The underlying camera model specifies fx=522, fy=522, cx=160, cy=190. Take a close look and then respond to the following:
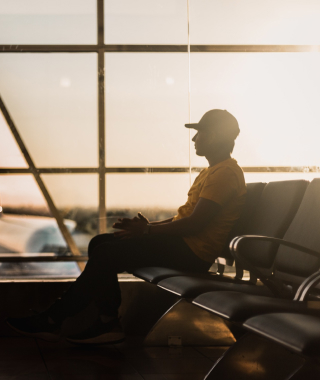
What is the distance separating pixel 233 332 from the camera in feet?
9.55

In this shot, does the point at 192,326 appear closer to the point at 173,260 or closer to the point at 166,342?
the point at 166,342

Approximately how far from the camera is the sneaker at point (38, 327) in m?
2.52

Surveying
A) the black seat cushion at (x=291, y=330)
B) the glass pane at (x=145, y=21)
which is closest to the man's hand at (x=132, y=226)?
the black seat cushion at (x=291, y=330)

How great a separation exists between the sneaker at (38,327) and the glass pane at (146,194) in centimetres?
113

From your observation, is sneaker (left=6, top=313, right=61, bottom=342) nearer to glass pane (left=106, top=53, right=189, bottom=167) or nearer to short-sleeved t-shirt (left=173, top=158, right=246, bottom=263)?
short-sleeved t-shirt (left=173, top=158, right=246, bottom=263)

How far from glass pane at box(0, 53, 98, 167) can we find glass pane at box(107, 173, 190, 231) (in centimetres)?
25

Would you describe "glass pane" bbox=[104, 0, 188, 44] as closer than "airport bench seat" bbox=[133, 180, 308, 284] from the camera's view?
No

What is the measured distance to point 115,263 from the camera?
2580mm

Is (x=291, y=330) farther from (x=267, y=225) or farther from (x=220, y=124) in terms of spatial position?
(x=220, y=124)

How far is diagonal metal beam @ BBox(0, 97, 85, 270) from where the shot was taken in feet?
11.7

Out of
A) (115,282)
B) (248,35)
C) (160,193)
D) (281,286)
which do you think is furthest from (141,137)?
(281,286)

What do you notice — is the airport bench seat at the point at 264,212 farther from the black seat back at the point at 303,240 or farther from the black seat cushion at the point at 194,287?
the black seat cushion at the point at 194,287

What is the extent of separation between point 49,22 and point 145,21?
26.1 inches

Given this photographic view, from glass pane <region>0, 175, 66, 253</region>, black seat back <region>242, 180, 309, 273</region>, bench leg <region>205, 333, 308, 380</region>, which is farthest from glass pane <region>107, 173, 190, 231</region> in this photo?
bench leg <region>205, 333, 308, 380</region>
